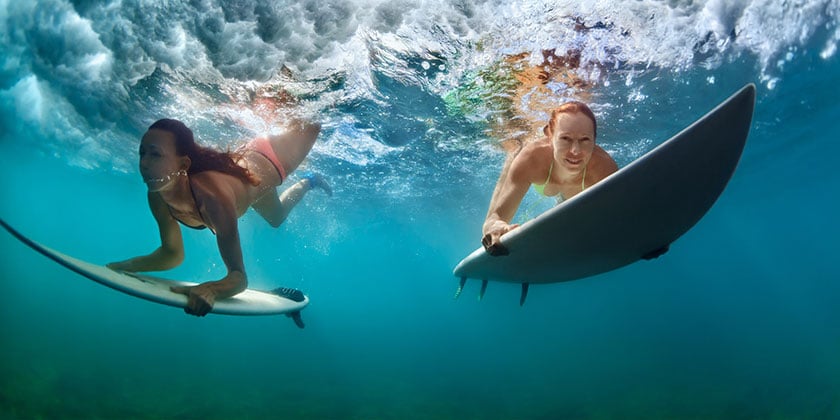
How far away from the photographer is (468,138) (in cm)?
1348

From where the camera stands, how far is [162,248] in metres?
4.96

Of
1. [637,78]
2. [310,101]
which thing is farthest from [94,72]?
[637,78]

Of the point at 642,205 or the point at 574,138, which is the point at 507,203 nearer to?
the point at 574,138

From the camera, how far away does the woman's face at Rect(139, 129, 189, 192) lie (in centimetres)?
408

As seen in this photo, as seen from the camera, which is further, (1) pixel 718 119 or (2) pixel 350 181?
(2) pixel 350 181

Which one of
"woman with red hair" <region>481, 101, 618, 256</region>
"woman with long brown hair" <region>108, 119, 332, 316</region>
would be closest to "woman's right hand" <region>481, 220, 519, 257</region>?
"woman with red hair" <region>481, 101, 618, 256</region>

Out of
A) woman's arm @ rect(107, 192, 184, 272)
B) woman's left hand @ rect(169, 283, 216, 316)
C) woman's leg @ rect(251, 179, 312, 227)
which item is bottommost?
woman's left hand @ rect(169, 283, 216, 316)

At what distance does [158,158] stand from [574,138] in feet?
15.2

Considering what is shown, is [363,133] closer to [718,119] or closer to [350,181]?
[350,181]

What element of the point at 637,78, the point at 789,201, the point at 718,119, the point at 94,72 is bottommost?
the point at 718,119

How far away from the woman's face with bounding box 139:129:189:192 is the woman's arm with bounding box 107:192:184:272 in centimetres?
58

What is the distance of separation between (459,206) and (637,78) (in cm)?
1903

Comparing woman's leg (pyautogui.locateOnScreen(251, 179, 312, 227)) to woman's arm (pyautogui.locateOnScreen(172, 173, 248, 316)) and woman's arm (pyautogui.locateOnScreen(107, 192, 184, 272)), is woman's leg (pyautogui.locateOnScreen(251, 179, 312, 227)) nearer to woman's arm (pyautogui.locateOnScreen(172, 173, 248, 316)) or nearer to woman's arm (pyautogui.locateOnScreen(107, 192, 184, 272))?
woman's arm (pyautogui.locateOnScreen(107, 192, 184, 272))

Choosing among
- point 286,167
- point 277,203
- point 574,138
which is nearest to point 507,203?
point 574,138
